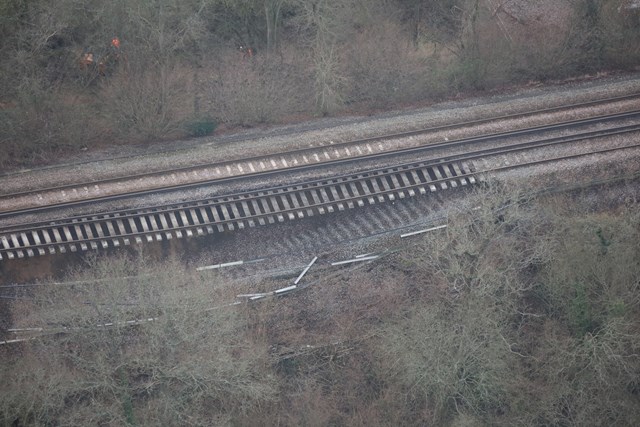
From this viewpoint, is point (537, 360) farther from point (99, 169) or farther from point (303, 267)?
point (99, 169)

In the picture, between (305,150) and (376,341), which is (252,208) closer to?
(305,150)

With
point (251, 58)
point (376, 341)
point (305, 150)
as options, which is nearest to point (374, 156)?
point (305, 150)

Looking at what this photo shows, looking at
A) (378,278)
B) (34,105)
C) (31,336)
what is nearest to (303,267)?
(378,278)

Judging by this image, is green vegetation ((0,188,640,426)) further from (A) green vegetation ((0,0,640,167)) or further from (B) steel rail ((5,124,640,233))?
(A) green vegetation ((0,0,640,167))

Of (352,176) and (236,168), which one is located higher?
(236,168)

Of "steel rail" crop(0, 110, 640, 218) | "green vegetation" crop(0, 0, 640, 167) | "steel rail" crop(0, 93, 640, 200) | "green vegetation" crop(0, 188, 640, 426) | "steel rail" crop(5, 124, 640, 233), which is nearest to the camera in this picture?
"green vegetation" crop(0, 188, 640, 426)

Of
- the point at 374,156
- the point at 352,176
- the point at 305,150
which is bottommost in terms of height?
A: the point at 352,176

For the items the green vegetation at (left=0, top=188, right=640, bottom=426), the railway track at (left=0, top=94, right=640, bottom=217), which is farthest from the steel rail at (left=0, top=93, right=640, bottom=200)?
the green vegetation at (left=0, top=188, right=640, bottom=426)
